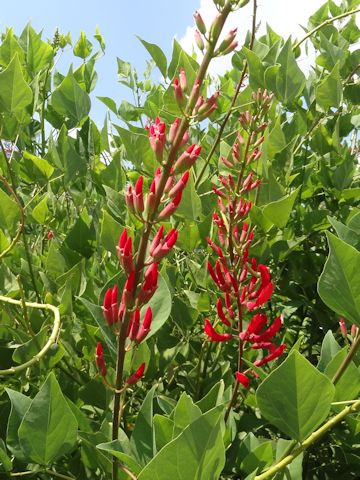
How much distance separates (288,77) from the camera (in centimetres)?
131

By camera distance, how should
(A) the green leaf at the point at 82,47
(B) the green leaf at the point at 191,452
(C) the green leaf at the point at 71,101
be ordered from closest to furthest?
(B) the green leaf at the point at 191,452
(C) the green leaf at the point at 71,101
(A) the green leaf at the point at 82,47

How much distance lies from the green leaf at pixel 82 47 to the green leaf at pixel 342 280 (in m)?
1.53

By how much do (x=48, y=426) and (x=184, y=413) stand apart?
146mm

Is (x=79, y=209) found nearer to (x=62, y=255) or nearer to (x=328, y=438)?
(x=62, y=255)

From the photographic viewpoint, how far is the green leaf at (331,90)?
50.9 inches

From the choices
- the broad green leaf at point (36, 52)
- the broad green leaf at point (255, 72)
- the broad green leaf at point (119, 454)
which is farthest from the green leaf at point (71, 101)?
the broad green leaf at point (119, 454)

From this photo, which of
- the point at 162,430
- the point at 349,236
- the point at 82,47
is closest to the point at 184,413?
the point at 162,430

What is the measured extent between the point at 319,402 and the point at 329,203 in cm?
95

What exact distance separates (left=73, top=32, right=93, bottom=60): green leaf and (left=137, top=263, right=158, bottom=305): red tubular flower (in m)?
1.51

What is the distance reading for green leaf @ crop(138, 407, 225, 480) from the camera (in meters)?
0.45

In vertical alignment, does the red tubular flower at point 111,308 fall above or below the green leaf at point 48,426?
above

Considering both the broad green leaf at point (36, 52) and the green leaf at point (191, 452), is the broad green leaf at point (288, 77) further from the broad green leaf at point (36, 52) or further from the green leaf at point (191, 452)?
the green leaf at point (191, 452)

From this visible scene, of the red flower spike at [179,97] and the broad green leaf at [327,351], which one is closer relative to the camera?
the red flower spike at [179,97]

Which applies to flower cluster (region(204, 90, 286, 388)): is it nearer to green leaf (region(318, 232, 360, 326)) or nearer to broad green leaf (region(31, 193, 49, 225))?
green leaf (region(318, 232, 360, 326))
